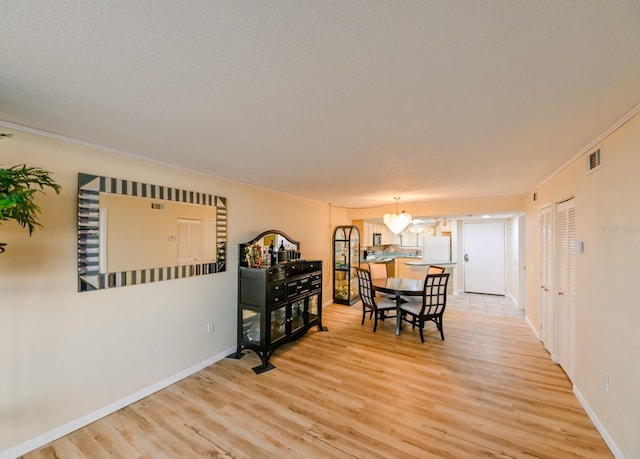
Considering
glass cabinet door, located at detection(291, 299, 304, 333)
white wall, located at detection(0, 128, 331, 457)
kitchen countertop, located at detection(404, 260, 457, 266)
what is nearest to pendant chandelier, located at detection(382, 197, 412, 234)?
glass cabinet door, located at detection(291, 299, 304, 333)

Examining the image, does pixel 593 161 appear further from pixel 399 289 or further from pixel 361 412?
pixel 361 412

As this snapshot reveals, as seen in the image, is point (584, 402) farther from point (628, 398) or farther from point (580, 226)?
point (580, 226)

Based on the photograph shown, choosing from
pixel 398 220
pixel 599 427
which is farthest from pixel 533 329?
pixel 398 220

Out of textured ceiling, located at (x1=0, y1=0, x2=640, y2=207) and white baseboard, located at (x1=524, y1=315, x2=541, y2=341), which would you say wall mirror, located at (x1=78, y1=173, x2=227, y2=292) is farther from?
white baseboard, located at (x1=524, y1=315, x2=541, y2=341)

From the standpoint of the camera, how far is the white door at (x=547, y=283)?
10.5 feet

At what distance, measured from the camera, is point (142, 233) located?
97.9 inches

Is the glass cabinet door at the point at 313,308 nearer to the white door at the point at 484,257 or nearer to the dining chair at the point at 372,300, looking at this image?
the dining chair at the point at 372,300

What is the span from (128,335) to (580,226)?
4456 mm

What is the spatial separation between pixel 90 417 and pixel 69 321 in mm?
868

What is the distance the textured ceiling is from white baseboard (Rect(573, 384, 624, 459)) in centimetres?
231

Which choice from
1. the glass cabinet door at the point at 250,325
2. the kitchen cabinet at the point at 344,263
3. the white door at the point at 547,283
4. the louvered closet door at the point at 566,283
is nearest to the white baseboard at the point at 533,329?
the white door at the point at 547,283

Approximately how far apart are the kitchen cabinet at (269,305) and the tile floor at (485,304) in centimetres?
379

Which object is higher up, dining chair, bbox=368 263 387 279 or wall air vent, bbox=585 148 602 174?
wall air vent, bbox=585 148 602 174

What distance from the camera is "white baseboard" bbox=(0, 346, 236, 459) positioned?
1842 mm
